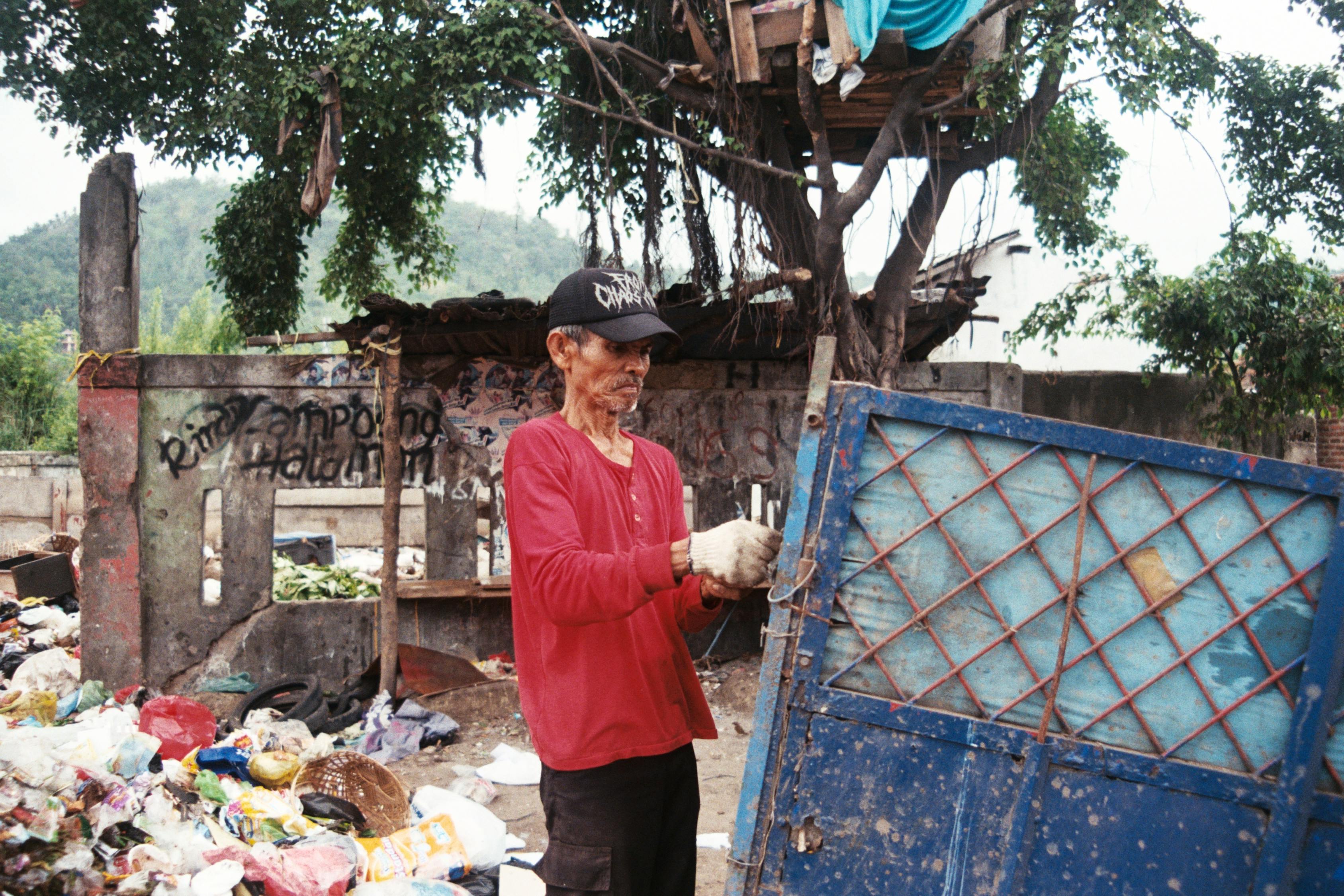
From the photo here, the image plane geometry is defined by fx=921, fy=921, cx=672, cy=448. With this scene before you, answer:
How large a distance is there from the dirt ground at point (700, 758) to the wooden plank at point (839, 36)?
3.85 m

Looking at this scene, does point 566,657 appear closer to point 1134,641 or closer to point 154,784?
point 1134,641

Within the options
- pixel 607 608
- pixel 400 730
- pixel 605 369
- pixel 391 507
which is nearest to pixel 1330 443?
pixel 391 507

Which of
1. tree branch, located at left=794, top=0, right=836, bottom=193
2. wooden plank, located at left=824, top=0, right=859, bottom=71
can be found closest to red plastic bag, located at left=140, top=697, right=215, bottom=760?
tree branch, located at left=794, top=0, right=836, bottom=193

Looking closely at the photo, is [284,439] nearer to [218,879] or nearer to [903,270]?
[218,879]

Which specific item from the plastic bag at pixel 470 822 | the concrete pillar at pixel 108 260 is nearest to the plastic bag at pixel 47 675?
the concrete pillar at pixel 108 260

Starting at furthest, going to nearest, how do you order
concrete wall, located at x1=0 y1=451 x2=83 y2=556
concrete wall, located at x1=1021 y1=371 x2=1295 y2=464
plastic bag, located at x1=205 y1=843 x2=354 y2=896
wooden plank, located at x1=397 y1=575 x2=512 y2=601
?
1. concrete wall, located at x1=0 y1=451 x2=83 y2=556
2. concrete wall, located at x1=1021 y1=371 x2=1295 y2=464
3. wooden plank, located at x1=397 y1=575 x2=512 y2=601
4. plastic bag, located at x1=205 y1=843 x2=354 y2=896

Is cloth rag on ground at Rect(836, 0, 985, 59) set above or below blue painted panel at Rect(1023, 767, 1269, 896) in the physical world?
above

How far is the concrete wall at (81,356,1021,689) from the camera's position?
720 centimetres

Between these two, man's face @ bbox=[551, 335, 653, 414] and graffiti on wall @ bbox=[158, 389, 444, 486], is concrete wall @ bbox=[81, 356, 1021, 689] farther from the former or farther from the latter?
man's face @ bbox=[551, 335, 653, 414]

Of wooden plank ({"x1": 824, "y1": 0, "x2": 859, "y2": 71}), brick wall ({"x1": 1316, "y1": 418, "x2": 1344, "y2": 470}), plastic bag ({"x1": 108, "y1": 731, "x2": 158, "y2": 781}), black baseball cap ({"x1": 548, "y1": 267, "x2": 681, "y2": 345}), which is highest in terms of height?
wooden plank ({"x1": 824, "y1": 0, "x2": 859, "y2": 71})

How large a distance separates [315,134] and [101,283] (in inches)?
80.7

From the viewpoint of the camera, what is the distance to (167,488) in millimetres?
7223

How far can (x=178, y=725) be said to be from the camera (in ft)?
16.7

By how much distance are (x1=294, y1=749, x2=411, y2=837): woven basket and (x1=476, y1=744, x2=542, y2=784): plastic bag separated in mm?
879
